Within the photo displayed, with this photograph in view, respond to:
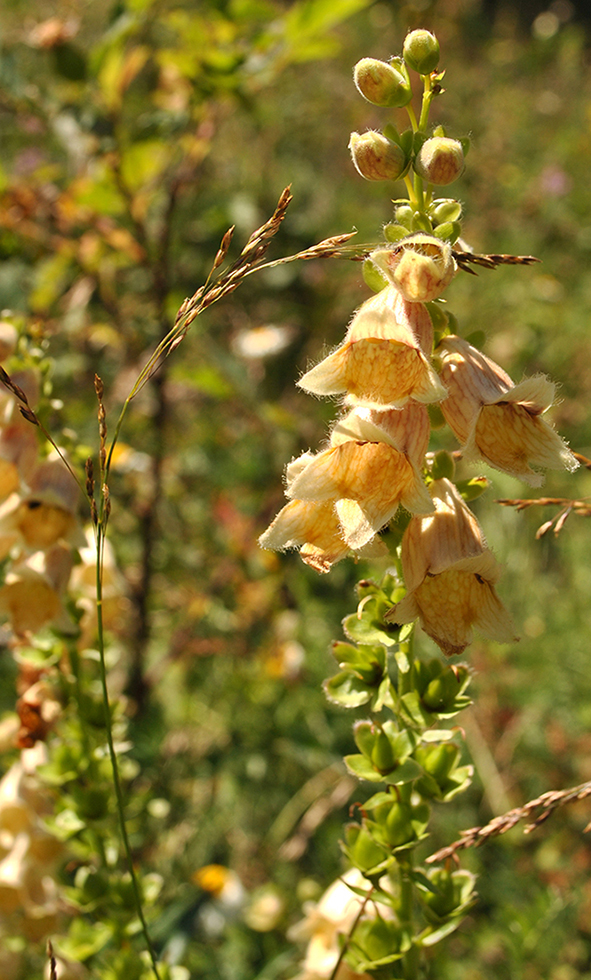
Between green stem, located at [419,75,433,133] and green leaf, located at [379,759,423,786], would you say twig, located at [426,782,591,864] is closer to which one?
green leaf, located at [379,759,423,786]

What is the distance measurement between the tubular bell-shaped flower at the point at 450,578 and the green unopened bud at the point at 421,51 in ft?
1.21

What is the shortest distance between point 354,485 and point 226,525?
159 centimetres

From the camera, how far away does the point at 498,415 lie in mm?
719

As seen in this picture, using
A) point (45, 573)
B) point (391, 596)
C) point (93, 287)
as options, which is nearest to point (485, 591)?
point (391, 596)

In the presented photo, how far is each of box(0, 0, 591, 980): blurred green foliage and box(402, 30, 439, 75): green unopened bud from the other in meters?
0.51

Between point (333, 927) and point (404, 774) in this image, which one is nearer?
point (404, 774)

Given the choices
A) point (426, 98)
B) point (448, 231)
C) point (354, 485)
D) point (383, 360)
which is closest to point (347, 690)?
point (354, 485)

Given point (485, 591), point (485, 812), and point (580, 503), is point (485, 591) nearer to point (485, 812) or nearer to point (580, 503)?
point (580, 503)

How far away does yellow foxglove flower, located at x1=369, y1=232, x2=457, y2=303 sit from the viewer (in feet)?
2.01

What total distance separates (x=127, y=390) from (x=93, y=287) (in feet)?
0.92

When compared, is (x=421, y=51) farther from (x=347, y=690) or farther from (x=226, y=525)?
(x=226, y=525)

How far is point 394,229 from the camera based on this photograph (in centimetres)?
68

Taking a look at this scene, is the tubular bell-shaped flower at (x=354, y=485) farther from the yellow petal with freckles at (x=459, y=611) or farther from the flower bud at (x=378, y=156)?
the flower bud at (x=378, y=156)

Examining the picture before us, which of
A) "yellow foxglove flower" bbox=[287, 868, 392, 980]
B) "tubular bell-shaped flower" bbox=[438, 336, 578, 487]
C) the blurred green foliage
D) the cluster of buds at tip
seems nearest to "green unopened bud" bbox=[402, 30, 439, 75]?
the cluster of buds at tip
